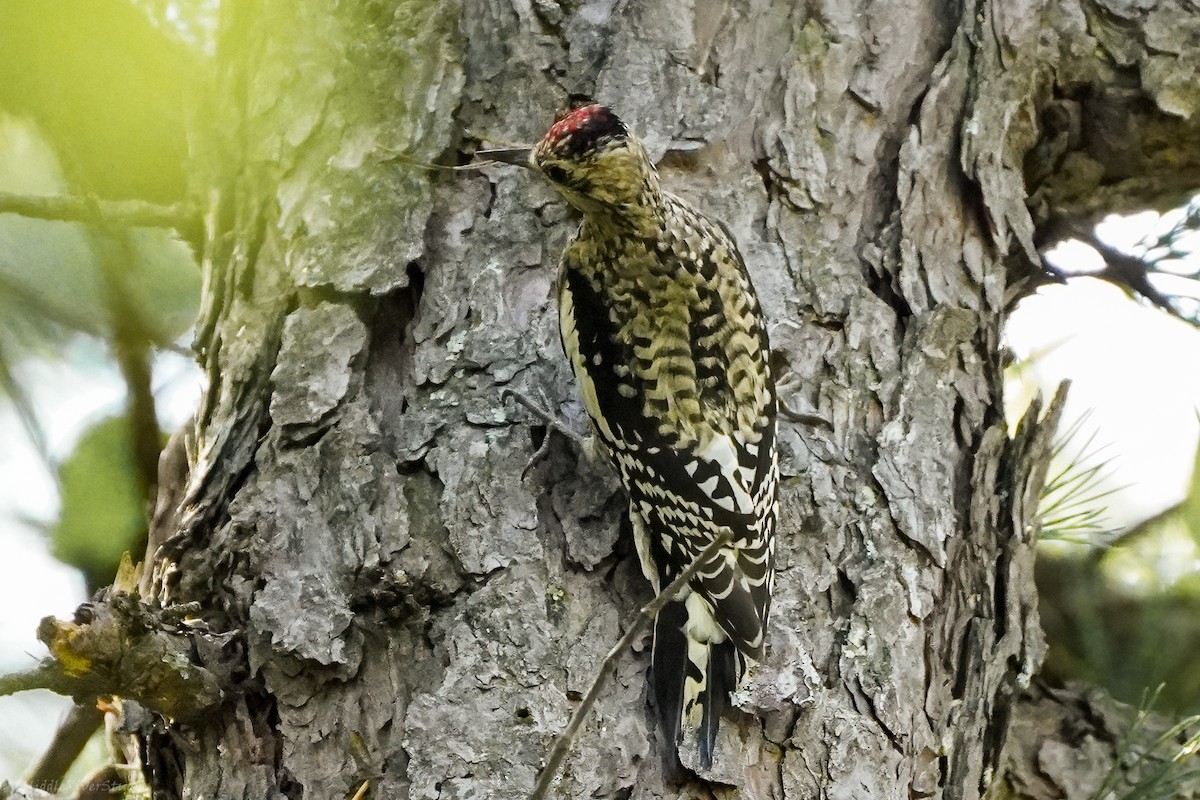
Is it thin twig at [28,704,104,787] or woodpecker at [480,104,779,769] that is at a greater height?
woodpecker at [480,104,779,769]

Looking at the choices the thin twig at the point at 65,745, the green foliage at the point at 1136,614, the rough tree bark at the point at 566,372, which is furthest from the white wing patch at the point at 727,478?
the thin twig at the point at 65,745

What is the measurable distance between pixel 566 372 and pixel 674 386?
212 millimetres

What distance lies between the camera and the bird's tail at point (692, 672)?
165cm

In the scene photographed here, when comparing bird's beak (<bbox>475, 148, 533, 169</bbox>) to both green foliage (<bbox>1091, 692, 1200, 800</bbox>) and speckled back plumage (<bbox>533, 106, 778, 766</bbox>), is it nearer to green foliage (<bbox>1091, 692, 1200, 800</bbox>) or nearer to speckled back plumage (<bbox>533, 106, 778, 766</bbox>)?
speckled back plumage (<bbox>533, 106, 778, 766</bbox>)

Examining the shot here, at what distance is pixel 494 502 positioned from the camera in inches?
71.5

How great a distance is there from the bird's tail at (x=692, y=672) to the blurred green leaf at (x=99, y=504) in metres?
0.96

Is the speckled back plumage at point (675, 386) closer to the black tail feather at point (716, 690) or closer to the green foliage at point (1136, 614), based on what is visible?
the black tail feather at point (716, 690)

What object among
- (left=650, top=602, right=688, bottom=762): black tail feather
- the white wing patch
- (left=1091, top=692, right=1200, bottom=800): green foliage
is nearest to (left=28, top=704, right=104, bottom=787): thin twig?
Result: (left=650, top=602, right=688, bottom=762): black tail feather

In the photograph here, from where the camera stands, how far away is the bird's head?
1.86m

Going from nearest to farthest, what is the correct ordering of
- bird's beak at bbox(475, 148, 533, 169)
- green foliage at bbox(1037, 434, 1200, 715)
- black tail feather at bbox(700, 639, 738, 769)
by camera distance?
black tail feather at bbox(700, 639, 738, 769), bird's beak at bbox(475, 148, 533, 169), green foliage at bbox(1037, 434, 1200, 715)

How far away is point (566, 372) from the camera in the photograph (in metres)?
2.06

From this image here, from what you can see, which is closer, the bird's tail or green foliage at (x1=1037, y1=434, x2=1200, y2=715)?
the bird's tail

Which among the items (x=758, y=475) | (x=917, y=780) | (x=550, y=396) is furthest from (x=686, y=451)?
(x=917, y=780)

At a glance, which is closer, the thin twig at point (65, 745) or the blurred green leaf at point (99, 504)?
the blurred green leaf at point (99, 504)
